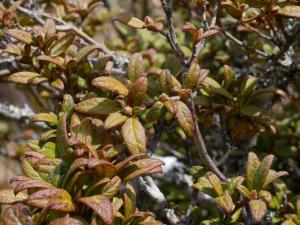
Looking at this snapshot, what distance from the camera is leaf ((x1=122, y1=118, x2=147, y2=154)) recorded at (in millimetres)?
1462

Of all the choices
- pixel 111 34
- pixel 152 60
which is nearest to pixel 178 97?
pixel 152 60

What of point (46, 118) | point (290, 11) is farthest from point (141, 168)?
point (290, 11)

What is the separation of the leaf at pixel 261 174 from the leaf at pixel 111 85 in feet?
1.55

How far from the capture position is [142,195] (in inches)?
74.2

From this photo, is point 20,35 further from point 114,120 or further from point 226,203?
point 226,203

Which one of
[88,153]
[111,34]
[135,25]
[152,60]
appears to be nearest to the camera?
[88,153]

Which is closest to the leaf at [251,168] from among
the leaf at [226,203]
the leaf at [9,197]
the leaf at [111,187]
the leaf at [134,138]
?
the leaf at [226,203]

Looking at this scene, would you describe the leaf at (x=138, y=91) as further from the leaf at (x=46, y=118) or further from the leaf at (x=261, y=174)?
the leaf at (x=261, y=174)

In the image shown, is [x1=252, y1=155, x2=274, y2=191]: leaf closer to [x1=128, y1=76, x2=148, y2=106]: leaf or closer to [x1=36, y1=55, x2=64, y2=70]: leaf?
[x1=128, y1=76, x2=148, y2=106]: leaf

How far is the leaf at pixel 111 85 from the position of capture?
1.53 metres

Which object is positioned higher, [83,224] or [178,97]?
[178,97]

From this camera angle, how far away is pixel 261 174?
61.2 inches

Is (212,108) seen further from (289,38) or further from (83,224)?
(83,224)

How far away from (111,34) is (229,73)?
2.54 m
